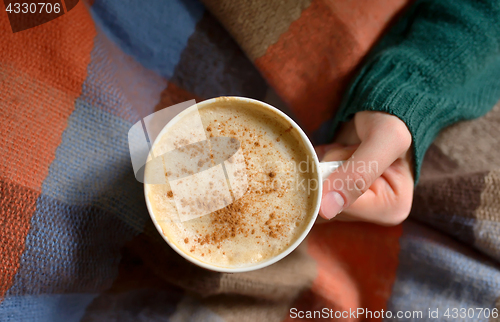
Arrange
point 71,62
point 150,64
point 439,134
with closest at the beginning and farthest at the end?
point 71,62 → point 150,64 → point 439,134

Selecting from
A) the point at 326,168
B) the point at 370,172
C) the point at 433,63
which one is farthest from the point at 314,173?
the point at 433,63

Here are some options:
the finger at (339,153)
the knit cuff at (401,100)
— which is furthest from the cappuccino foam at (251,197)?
the knit cuff at (401,100)

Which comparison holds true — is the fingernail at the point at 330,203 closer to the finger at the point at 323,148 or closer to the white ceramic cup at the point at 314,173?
the white ceramic cup at the point at 314,173

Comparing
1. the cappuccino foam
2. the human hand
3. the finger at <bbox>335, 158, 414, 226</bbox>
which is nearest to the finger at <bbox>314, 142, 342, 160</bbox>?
the human hand

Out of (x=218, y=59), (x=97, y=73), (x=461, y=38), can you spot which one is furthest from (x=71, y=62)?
(x=461, y=38)

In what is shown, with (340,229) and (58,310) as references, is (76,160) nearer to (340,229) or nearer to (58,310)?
(58,310)
